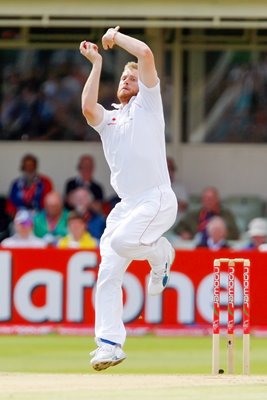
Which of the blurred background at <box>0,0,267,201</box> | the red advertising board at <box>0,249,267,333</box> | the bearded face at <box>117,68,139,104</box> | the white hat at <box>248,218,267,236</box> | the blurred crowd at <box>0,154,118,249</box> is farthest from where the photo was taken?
the blurred background at <box>0,0,267,201</box>

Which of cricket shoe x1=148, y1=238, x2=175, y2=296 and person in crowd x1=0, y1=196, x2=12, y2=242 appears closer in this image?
cricket shoe x1=148, y1=238, x2=175, y2=296

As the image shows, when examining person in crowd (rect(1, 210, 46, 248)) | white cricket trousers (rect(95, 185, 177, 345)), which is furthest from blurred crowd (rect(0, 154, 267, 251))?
white cricket trousers (rect(95, 185, 177, 345))

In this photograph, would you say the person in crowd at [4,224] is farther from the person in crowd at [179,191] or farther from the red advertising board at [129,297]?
the red advertising board at [129,297]

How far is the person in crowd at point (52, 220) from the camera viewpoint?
15.7 m

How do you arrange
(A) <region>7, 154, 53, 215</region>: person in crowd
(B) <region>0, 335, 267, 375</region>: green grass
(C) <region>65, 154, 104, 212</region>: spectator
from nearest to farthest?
(B) <region>0, 335, 267, 375</region>: green grass
(A) <region>7, 154, 53, 215</region>: person in crowd
(C) <region>65, 154, 104, 212</region>: spectator

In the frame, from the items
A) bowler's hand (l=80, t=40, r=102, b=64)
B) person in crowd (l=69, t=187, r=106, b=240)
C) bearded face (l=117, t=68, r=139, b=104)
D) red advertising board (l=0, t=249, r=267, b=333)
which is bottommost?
red advertising board (l=0, t=249, r=267, b=333)

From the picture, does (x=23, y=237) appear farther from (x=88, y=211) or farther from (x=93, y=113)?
(x=93, y=113)

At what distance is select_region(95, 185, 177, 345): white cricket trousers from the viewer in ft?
30.0

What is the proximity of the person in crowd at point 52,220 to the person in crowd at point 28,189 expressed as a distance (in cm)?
64

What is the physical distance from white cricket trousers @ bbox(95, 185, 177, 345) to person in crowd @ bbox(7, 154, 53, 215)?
24.0 feet

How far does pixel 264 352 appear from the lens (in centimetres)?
1289

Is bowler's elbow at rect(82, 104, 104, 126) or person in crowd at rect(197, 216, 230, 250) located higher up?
bowler's elbow at rect(82, 104, 104, 126)

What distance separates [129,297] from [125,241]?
5.09 m

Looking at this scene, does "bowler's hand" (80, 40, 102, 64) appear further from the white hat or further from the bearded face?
the white hat
